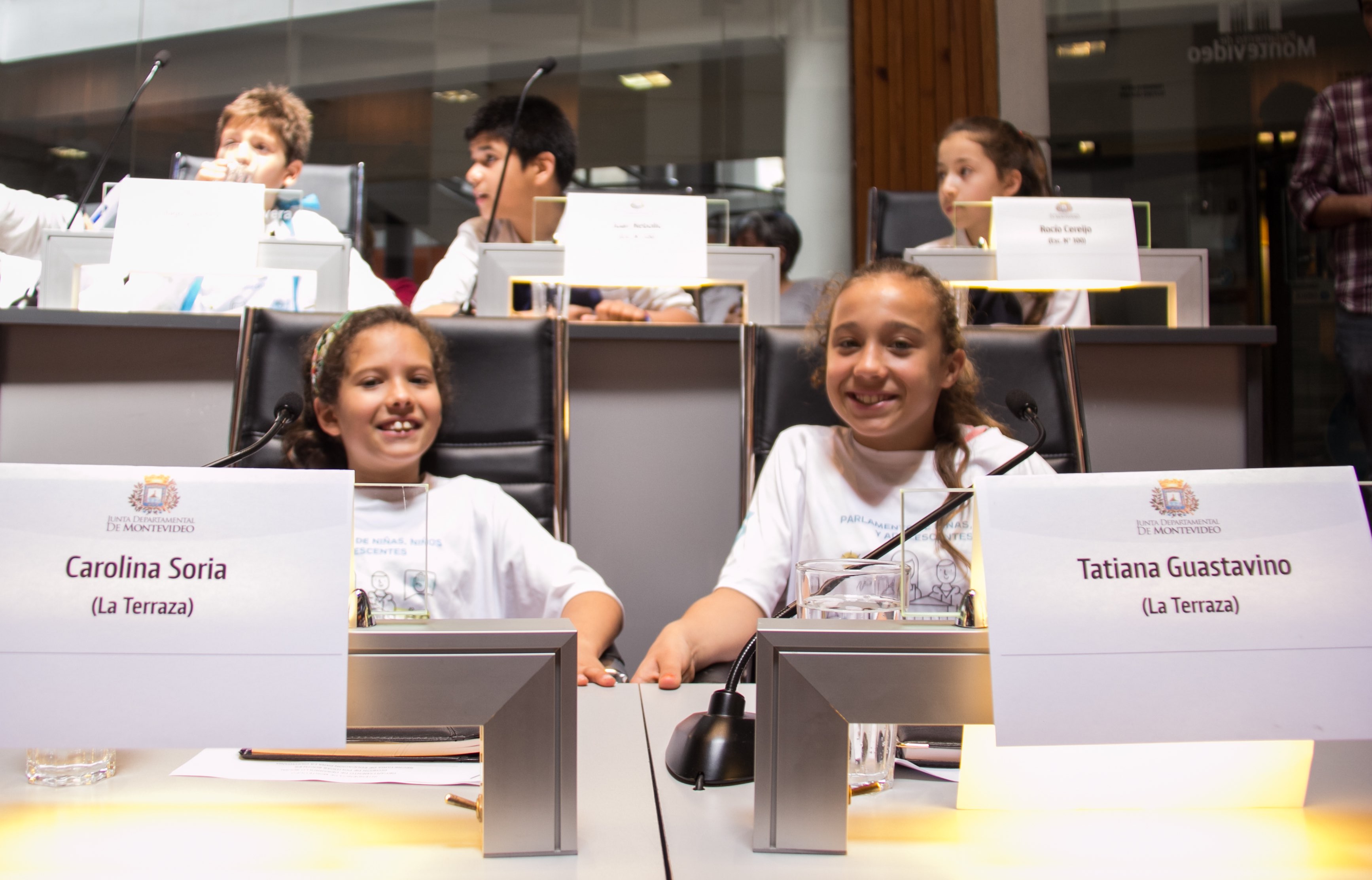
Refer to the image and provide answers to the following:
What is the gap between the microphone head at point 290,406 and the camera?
1245 millimetres

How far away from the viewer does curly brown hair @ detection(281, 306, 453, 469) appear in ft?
5.08

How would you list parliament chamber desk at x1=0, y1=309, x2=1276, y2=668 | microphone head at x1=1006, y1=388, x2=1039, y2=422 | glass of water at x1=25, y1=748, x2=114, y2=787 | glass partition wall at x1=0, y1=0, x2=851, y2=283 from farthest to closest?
glass partition wall at x1=0, y1=0, x2=851, y2=283 < parliament chamber desk at x1=0, y1=309, x2=1276, y2=668 < microphone head at x1=1006, y1=388, x2=1039, y2=422 < glass of water at x1=25, y1=748, x2=114, y2=787

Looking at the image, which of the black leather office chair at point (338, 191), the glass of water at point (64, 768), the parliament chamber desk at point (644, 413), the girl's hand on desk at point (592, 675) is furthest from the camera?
the black leather office chair at point (338, 191)

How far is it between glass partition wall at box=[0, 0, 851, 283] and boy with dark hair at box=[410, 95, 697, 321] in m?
1.83

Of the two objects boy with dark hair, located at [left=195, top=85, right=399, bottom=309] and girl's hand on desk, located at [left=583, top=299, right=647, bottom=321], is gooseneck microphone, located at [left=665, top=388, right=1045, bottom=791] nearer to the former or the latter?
girl's hand on desk, located at [left=583, top=299, right=647, bottom=321]

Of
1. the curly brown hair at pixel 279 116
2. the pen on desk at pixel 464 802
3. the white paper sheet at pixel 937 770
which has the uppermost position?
the curly brown hair at pixel 279 116

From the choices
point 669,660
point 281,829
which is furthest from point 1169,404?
point 281,829

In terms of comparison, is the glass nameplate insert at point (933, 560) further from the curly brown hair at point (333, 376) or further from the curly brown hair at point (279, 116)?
the curly brown hair at point (279, 116)

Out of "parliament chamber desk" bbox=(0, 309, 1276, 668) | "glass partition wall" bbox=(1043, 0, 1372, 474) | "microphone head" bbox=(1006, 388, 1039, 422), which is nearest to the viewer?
"microphone head" bbox=(1006, 388, 1039, 422)

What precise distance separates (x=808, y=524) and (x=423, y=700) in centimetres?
106

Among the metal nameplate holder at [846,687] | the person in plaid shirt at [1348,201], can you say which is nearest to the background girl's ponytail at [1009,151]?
the person in plaid shirt at [1348,201]

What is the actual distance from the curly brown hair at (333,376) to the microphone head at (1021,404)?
0.89m

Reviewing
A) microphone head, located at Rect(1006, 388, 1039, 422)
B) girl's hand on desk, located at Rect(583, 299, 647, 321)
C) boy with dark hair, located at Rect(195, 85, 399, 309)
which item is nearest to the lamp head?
microphone head, located at Rect(1006, 388, 1039, 422)

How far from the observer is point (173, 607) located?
514 mm
